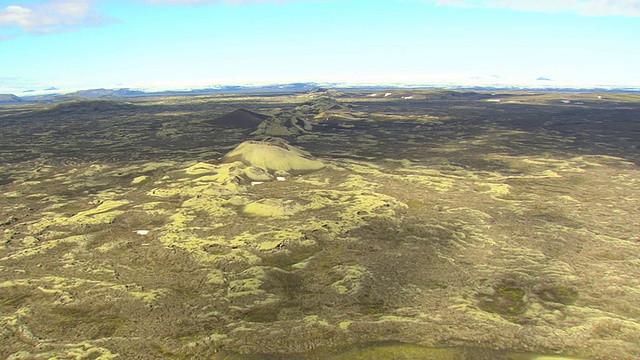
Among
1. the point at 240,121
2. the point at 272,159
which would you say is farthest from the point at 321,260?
the point at 240,121

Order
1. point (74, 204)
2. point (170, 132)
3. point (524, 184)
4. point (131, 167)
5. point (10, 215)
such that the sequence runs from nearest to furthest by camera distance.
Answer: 1. point (10, 215)
2. point (74, 204)
3. point (524, 184)
4. point (131, 167)
5. point (170, 132)

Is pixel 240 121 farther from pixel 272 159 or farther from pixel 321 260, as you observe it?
pixel 321 260

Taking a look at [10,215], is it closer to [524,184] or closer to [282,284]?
[282,284]

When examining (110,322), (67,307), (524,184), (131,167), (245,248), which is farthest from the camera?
(131,167)

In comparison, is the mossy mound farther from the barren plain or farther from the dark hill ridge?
the dark hill ridge

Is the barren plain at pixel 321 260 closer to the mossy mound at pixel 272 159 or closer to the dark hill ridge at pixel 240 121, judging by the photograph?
the mossy mound at pixel 272 159

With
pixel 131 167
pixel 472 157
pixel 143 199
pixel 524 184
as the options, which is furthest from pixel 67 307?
pixel 472 157

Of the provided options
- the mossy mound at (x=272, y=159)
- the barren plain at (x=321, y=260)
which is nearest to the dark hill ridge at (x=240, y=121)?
the mossy mound at (x=272, y=159)
